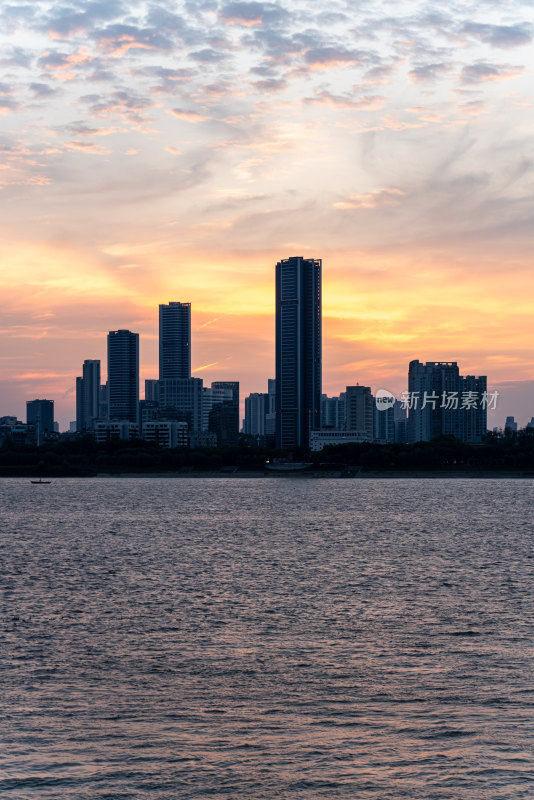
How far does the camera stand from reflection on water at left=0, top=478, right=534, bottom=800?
917 inches

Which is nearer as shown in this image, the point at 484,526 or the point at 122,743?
the point at 122,743

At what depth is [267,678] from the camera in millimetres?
33625

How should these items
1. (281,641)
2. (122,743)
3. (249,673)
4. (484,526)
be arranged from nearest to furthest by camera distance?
(122,743), (249,673), (281,641), (484,526)

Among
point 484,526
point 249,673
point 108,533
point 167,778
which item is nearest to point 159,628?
point 249,673

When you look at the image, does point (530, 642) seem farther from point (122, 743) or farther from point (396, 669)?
point (122, 743)

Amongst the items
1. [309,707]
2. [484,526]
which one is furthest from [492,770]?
[484,526]

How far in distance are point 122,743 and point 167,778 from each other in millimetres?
3081

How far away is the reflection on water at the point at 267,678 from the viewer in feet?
76.4

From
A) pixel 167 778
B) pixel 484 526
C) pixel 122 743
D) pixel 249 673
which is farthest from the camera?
pixel 484 526

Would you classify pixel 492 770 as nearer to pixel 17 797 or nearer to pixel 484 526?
pixel 17 797

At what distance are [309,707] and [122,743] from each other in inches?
272

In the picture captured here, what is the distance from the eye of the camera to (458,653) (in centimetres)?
3766

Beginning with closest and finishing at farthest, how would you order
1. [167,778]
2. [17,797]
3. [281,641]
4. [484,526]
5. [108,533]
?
1. [17,797]
2. [167,778]
3. [281,641]
4. [108,533]
5. [484,526]

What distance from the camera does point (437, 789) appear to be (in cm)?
2230
